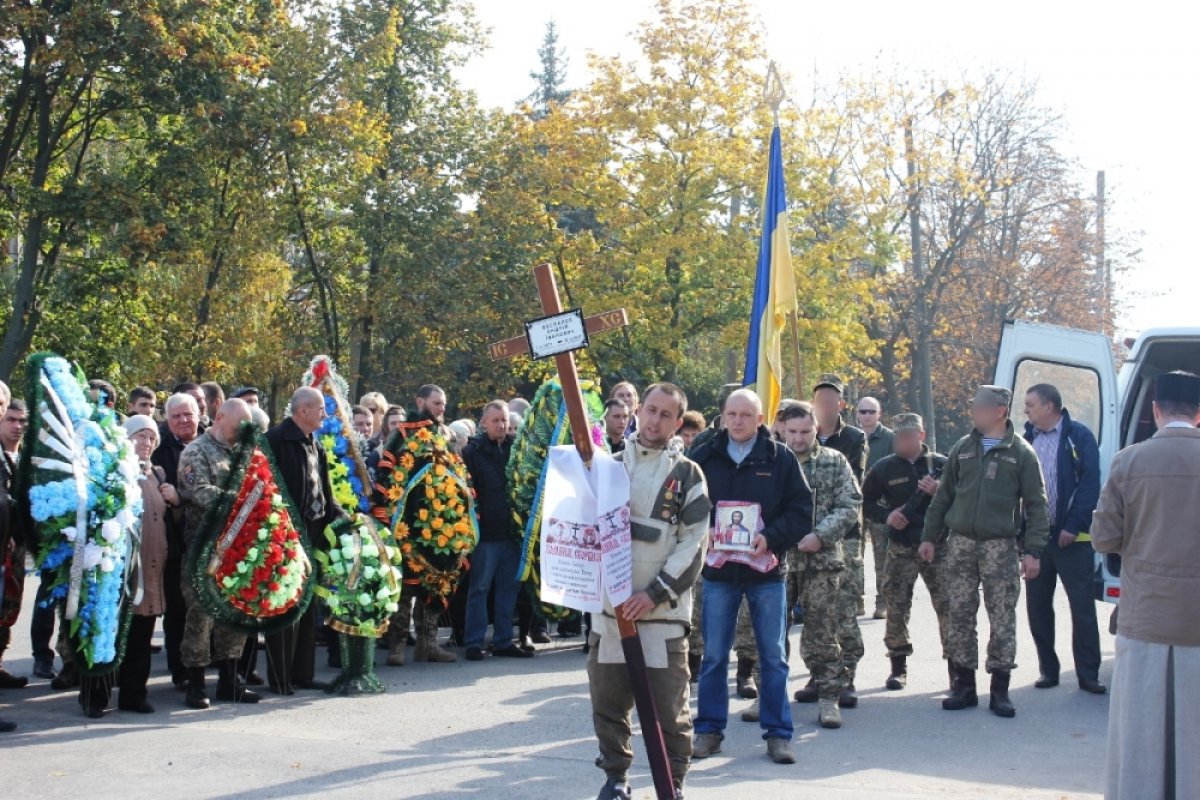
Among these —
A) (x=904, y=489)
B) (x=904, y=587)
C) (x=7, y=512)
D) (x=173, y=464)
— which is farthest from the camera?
(x=904, y=489)

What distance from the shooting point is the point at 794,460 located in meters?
7.82

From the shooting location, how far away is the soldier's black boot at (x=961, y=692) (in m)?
9.36

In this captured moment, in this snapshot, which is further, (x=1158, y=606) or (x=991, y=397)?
(x=991, y=397)

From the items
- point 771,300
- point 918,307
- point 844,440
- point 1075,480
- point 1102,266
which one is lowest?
point 1075,480

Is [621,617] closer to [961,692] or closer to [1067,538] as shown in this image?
[961,692]

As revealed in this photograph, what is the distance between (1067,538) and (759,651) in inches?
128

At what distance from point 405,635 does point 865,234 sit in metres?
19.3

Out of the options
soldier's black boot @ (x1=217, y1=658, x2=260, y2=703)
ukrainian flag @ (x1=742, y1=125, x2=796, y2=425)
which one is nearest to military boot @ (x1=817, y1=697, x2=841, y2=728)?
ukrainian flag @ (x1=742, y1=125, x2=796, y2=425)

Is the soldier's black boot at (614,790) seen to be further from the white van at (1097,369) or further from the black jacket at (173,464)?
the white van at (1097,369)

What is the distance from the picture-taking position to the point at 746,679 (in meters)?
9.79

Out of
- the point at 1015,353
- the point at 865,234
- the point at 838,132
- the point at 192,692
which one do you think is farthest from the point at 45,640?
the point at 838,132

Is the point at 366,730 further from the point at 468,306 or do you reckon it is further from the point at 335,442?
the point at 468,306

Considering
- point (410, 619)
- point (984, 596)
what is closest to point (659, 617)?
point (984, 596)

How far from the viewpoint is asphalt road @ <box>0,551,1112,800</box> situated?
7082 millimetres
